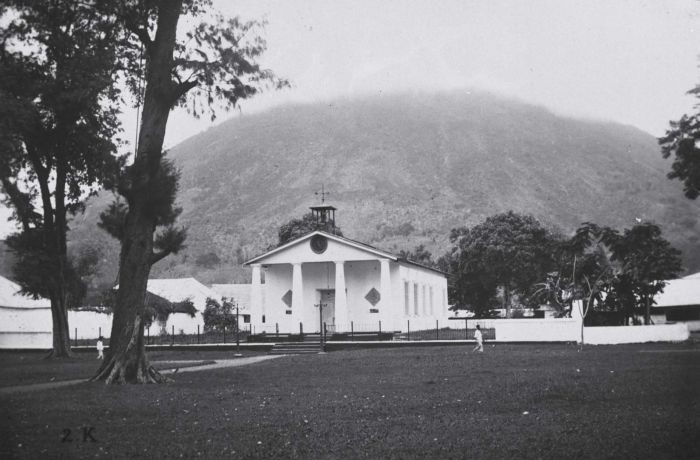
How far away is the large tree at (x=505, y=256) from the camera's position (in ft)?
220

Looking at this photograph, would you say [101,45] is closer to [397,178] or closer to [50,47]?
[50,47]

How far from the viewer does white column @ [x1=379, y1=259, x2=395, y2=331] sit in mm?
42281

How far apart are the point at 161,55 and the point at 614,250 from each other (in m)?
24.7

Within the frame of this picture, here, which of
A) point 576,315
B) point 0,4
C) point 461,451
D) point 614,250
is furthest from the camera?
point 576,315

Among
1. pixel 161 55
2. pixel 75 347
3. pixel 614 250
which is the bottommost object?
pixel 75 347

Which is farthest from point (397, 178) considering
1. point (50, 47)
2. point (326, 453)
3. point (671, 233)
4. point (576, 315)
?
point (326, 453)

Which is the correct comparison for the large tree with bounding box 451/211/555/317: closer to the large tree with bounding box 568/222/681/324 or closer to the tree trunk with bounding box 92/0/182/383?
the large tree with bounding box 568/222/681/324

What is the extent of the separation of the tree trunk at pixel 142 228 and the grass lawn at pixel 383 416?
98cm

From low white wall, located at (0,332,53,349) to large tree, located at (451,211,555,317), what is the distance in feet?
132

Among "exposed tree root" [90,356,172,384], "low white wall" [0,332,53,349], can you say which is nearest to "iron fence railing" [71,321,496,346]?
"low white wall" [0,332,53,349]

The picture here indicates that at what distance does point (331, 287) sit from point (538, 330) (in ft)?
51.2

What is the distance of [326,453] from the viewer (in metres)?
7.86

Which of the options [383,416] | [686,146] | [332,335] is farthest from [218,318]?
[383,416]

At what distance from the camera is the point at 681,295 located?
191 feet
